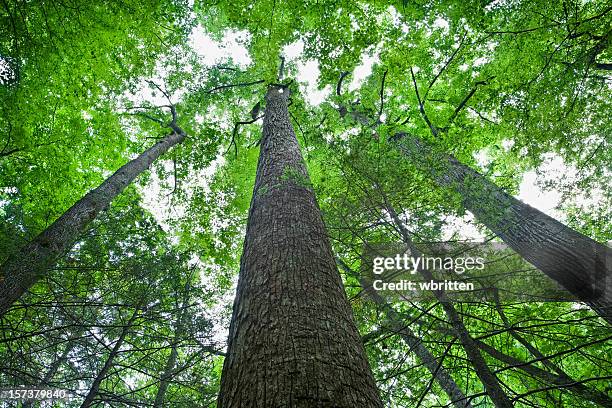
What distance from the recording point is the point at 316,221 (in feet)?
9.71

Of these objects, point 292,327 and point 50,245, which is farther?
point 50,245

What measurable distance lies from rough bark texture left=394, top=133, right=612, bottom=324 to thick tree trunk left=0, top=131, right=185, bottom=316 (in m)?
4.79

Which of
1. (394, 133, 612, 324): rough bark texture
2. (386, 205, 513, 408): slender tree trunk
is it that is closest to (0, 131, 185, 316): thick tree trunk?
(386, 205, 513, 408): slender tree trunk

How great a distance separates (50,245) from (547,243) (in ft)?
22.4

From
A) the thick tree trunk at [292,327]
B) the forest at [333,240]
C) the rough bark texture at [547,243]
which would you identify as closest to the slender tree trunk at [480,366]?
the forest at [333,240]

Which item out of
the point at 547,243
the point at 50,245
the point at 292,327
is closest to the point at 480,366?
the point at 292,327

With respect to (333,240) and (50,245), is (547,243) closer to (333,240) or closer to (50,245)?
(333,240)

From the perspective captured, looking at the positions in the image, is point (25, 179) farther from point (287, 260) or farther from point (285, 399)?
point (285, 399)

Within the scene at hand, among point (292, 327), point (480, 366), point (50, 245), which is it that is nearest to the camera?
point (292, 327)

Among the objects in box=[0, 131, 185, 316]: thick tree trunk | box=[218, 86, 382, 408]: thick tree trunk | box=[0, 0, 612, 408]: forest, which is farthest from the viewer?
box=[0, 131, 185, 316]: thick tree trunk

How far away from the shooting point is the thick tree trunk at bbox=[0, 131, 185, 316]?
3.64 metres

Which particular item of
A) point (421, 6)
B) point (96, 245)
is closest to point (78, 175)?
point (96, 245)

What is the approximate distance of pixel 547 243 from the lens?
13.1ft

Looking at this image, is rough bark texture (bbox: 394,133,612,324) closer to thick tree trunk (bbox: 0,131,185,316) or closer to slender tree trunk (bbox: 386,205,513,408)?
slender tree trunk (bbox: 386,205,513,408)
